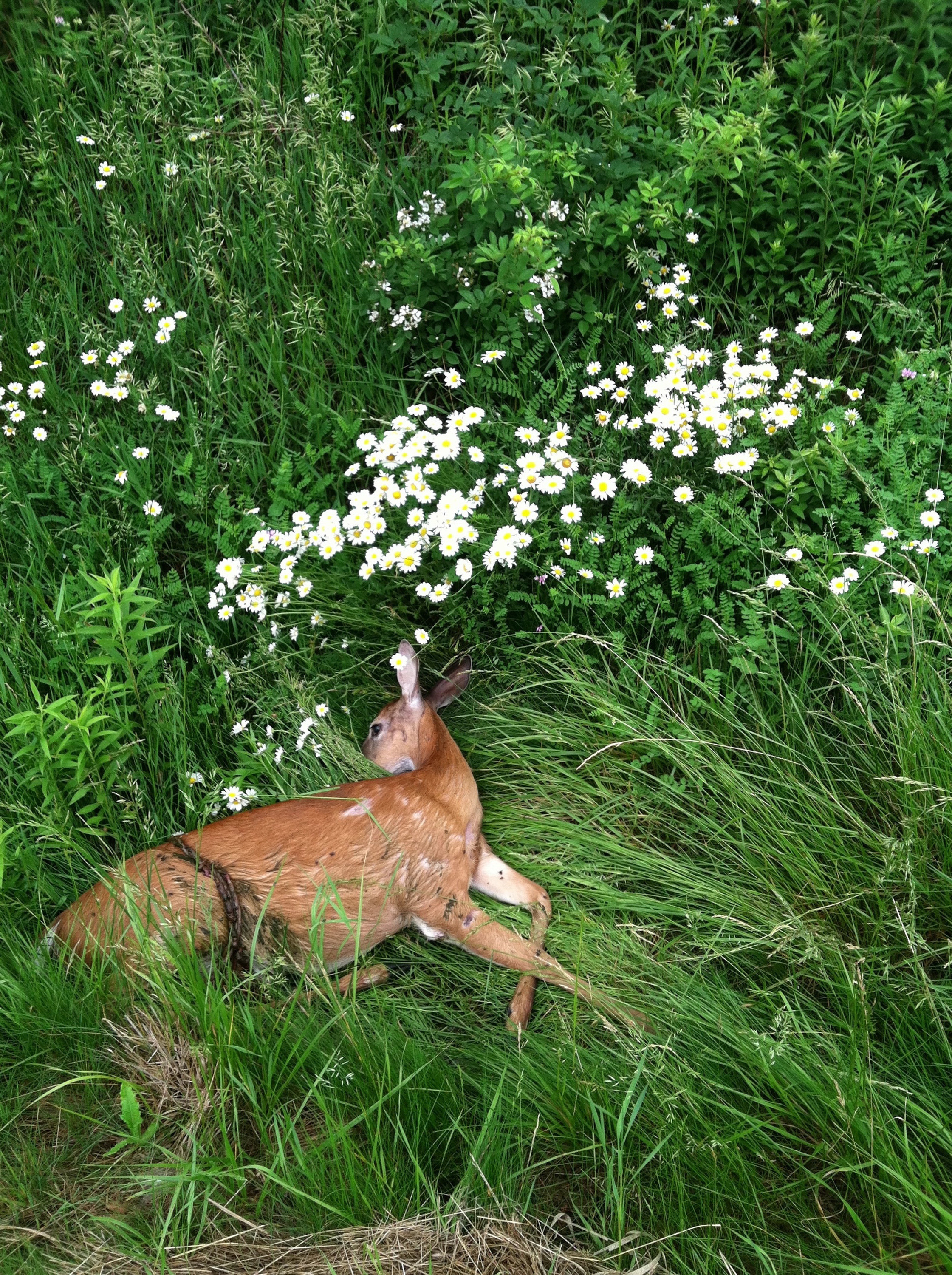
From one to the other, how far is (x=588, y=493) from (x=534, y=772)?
86 centimetres

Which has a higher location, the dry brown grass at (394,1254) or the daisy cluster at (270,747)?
the daisy cluster at (270,747)

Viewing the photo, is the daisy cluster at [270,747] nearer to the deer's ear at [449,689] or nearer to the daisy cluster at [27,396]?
the deer's ear at [449,689]

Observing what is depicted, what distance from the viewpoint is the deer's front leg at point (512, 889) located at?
2.88 meters

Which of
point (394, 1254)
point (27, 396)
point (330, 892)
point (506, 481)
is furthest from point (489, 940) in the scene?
point (27, 396)

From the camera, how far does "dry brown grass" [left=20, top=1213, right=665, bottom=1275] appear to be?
2154 millimetres

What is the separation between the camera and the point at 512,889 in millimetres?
2959

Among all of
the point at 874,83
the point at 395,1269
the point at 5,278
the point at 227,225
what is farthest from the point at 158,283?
the point at 395,1269

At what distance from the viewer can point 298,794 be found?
3143 millimetres

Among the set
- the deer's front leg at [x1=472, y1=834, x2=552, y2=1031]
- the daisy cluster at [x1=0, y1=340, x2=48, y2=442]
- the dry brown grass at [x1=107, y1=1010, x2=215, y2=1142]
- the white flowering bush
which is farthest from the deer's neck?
the daisy cluster at [x1=0, y1=340, x2=48, y2=442]

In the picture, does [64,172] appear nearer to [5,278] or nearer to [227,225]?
[5,278]

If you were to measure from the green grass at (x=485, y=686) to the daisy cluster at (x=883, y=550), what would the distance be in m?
0.10

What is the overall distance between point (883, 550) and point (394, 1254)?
2.17 meters

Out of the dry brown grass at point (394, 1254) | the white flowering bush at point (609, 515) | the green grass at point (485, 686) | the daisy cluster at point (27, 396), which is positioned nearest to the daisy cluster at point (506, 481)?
the white flowering bush at point (609, 515)

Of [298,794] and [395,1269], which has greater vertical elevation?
[298,794]
